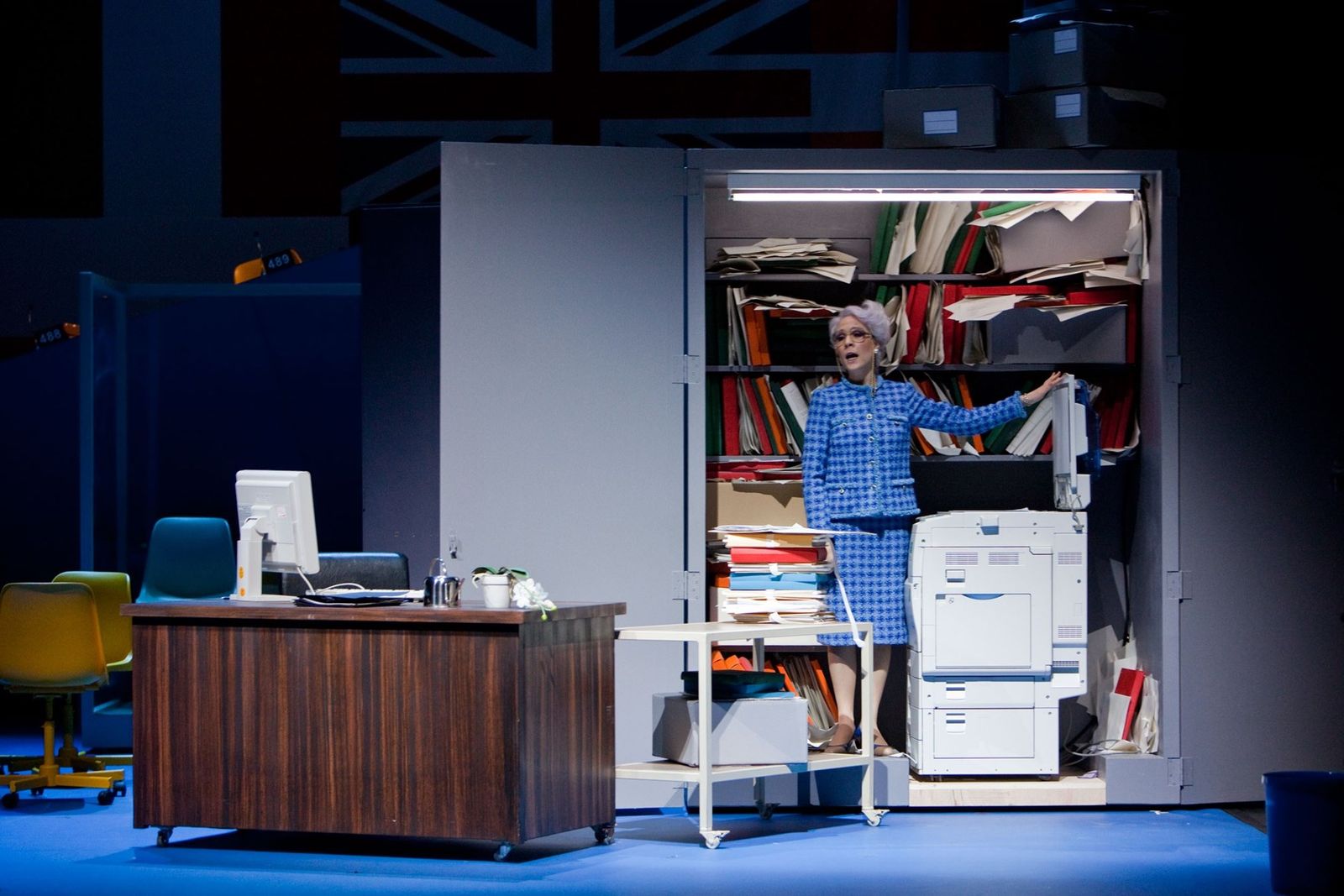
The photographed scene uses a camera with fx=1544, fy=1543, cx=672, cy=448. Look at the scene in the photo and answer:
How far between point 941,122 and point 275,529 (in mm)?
2823

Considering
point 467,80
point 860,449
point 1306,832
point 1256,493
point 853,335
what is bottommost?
point 1306,832

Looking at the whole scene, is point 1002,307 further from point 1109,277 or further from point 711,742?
point 711,742

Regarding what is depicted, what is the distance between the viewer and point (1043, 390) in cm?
581

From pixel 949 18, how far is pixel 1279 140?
247 centimetres

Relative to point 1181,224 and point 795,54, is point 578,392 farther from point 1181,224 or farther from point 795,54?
point 795,54

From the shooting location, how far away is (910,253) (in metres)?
6.18

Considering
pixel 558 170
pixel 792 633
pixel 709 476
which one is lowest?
pixel 792 633

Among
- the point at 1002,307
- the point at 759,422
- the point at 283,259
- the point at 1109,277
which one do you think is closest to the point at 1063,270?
the point at 1109,277

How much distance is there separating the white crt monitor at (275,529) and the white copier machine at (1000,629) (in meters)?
2.17

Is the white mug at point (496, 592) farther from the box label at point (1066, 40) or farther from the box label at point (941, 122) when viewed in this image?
the box label at point (1066, 40)

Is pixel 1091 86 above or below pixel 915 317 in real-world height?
above

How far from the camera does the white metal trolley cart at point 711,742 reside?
4.90 m

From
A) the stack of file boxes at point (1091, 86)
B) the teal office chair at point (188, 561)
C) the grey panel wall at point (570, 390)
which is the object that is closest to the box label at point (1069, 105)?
the stack of file boxes at point (1091, 86)

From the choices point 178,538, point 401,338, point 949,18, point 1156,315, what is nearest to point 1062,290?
point 1156,315
